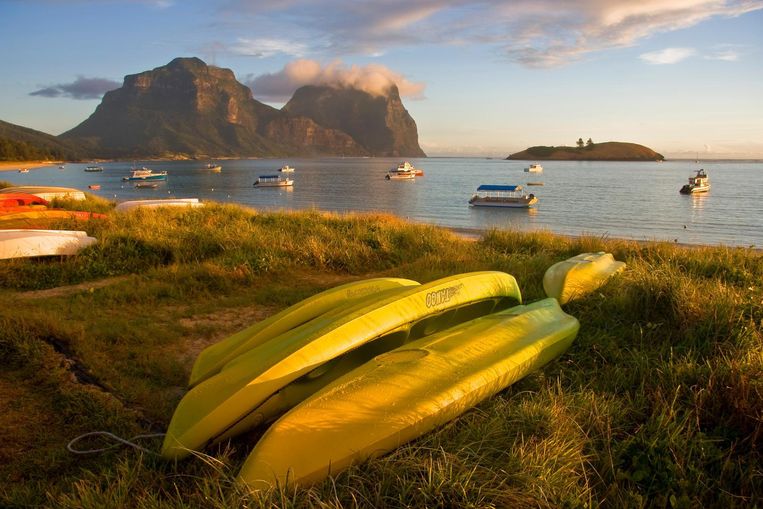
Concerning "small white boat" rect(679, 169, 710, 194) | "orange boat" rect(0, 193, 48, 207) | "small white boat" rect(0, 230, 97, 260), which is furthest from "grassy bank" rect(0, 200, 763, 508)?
"small white boat" rect(679, 169, 710, 194)

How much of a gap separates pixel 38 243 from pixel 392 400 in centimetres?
820

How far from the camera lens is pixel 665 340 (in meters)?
4.44

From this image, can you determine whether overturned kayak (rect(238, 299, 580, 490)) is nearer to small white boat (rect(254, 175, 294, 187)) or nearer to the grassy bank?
the grassy bank

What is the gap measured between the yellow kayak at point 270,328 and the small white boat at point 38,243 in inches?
233

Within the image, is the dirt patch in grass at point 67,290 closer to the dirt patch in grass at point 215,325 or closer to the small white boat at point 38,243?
the small white boat at point 38,243

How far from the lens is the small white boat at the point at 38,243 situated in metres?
8.42

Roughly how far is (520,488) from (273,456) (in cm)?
125

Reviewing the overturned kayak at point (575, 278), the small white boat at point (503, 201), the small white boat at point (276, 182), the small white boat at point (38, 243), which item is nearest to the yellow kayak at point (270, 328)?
the overturned kayak at point (575, 278)

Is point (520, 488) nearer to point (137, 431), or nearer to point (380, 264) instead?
point (137, 431)

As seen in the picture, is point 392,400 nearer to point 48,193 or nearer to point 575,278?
point 575,278

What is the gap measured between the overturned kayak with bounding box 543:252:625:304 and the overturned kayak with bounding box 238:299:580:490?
5.96ft

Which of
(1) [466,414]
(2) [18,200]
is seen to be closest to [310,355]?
(1) [466,414]

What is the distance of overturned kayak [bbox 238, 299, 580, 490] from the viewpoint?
2.64 meters

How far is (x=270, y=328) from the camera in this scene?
4.24 m
